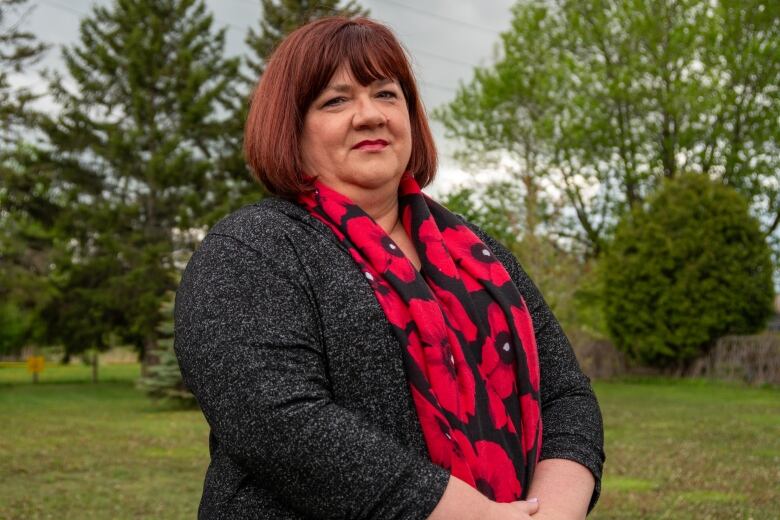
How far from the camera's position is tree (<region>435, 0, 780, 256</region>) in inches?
1268

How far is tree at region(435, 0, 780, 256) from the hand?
97.8 feet

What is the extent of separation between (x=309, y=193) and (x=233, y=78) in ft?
104

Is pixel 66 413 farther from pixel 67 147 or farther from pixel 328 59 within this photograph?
pixel 328 59

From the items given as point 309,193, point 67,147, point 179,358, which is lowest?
point 179,358

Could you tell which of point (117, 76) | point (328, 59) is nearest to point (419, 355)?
point (328, 59)

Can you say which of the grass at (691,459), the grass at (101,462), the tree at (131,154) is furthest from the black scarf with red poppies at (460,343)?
the tree at (131,154)

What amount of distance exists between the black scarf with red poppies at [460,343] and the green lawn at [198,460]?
556 centimetres

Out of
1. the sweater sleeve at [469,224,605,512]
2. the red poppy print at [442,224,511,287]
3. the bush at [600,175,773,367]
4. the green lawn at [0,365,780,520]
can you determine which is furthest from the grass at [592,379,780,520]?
the bush at [600,175,773,367]

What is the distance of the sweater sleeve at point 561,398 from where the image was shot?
1993mm

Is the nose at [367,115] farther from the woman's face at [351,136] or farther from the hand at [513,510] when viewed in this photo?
the hand at [513,510]

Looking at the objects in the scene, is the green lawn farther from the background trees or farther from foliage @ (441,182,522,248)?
the background trees

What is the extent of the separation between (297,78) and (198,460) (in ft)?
30.7

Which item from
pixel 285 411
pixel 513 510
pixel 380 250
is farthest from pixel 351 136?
pixel 513 510

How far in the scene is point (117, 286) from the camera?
3095 cm
